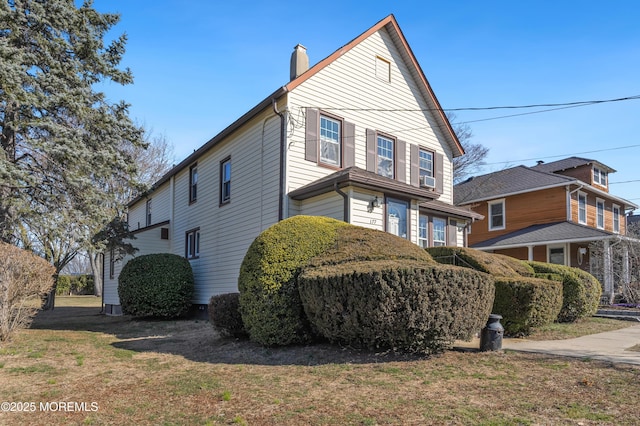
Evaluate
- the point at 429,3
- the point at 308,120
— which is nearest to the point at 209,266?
the point at 308,120

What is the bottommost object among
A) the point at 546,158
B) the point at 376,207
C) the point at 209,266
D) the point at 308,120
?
the point at 209,266

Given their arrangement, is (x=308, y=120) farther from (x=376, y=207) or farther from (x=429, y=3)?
(x=429, y=3)

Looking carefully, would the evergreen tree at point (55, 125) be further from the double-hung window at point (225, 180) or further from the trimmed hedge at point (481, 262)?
the trimmed hedge at point (481, 262)

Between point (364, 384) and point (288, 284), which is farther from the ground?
point (288, 284)

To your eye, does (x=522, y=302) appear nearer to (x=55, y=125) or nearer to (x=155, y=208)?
(x=55, y=125)

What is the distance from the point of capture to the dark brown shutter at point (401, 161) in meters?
13.9

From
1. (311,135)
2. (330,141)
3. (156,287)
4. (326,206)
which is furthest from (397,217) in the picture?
(156,287)

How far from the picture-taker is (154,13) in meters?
10.7

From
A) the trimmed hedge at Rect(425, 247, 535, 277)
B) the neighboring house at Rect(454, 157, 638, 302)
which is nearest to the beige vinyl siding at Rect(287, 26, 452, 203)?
the trimmed hedge at Rect(425, 247, 535, 277)

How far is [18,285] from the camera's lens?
871 cm

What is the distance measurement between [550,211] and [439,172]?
9716 millimetres

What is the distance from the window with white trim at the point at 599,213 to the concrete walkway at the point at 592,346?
54.3 feet

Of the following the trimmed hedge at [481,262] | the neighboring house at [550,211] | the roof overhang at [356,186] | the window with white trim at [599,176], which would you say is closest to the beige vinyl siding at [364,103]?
the roof overhang at [356,186]

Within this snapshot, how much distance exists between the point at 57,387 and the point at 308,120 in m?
8.33
